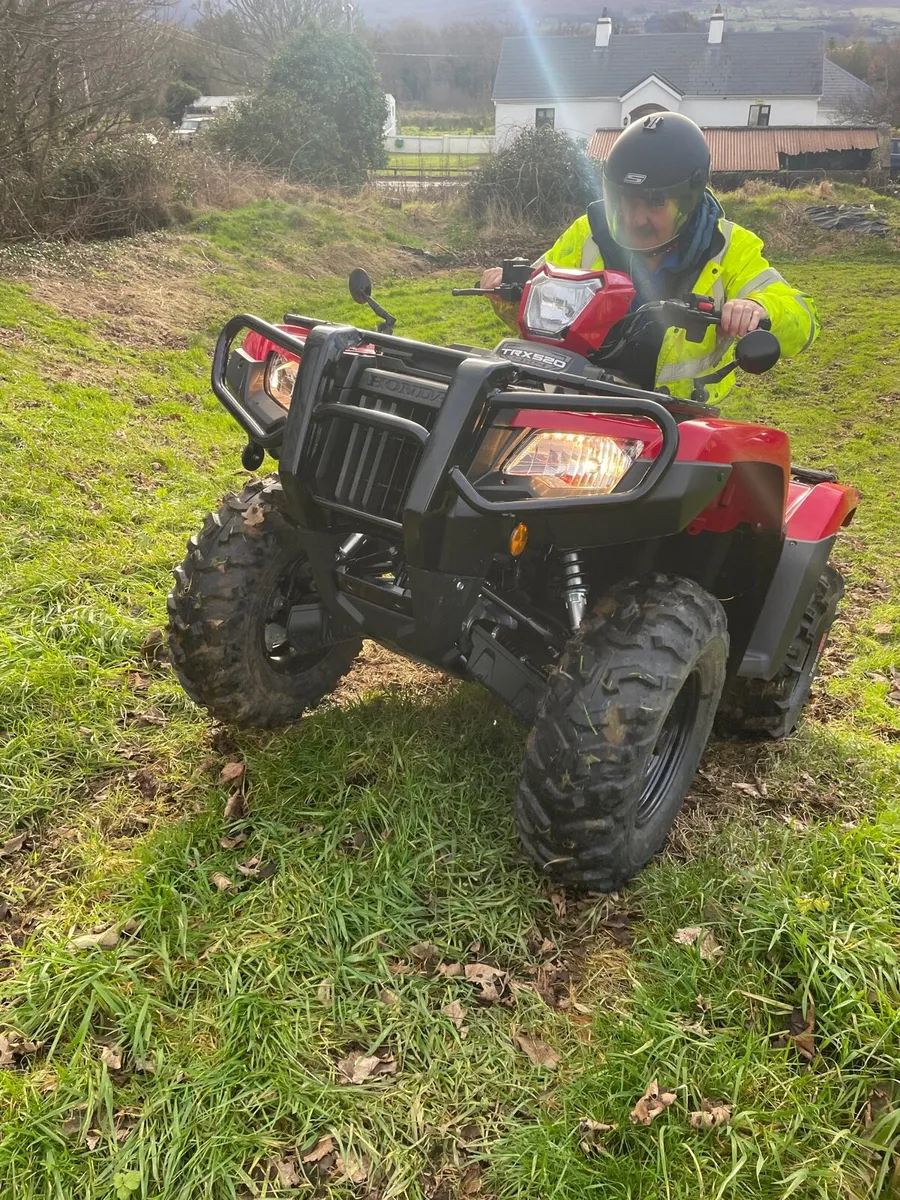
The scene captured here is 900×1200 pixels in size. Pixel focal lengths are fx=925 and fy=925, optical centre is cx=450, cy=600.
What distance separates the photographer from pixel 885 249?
17125mm

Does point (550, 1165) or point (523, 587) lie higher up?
point (523, 587)

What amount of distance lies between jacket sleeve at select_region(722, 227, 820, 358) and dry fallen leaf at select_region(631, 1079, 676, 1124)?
2.12 m

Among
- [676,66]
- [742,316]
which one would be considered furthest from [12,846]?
[676,66]

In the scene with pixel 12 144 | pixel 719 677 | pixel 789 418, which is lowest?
pixel 789 418

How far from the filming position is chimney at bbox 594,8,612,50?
130 feet

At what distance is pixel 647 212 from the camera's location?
309cm

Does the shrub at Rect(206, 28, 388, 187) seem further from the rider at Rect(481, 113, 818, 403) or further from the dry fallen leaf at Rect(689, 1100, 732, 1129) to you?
the dry fallen leaf at Rect(689, 1100, 732, 1129)

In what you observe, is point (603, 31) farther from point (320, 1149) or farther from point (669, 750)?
point (320, 1149)

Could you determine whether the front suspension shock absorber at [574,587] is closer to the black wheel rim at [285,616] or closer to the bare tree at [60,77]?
the black wheel rim at [285,616]

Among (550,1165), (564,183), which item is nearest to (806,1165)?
(550,1165)

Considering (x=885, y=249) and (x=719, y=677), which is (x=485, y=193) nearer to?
(x=885, y=249)

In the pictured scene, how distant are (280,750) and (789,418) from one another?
7.05 metres

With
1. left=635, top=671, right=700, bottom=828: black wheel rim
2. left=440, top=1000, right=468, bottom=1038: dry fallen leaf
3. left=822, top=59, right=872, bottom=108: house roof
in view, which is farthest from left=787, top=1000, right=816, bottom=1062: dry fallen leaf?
left=822, top=59, right=872, bottom=108: house roof

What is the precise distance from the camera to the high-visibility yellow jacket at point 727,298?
305 centimetres
